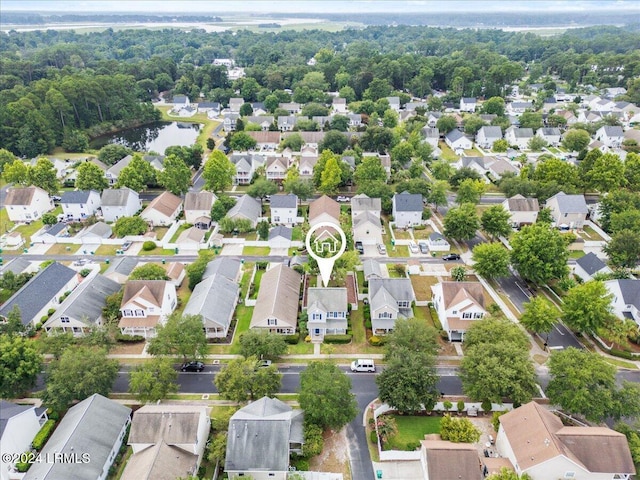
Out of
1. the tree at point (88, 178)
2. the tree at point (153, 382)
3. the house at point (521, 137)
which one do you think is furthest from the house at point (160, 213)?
the house at point (521, 137)

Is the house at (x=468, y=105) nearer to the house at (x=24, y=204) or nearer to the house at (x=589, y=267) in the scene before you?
the house at (x=589, y=267)

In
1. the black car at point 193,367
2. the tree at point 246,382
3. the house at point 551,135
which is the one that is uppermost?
the tree at point 246,382

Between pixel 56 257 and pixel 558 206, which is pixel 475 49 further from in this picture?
pixel 56 257

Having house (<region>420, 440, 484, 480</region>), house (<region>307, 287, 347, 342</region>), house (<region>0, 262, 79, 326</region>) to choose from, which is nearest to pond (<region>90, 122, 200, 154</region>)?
house (<region>0, 262, 79, 326</region>)

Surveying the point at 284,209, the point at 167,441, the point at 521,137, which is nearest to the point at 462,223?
the point at 284,209

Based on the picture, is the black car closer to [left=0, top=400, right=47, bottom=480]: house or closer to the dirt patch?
[left=0, top=400, right=47, bottom=480]: house
